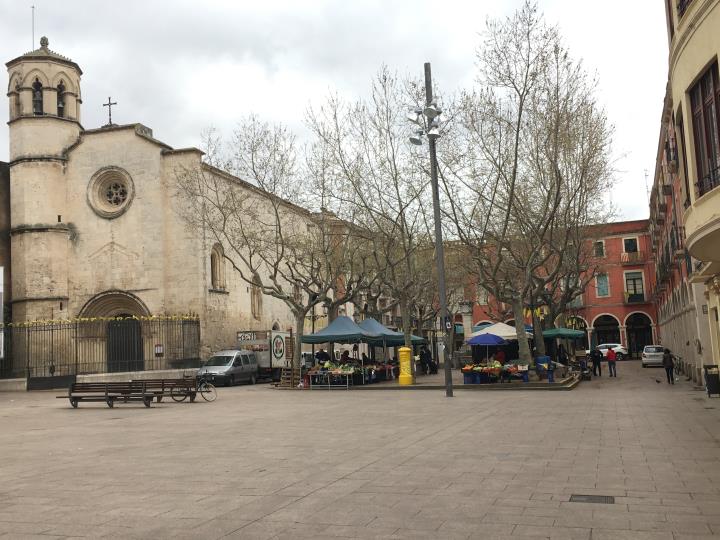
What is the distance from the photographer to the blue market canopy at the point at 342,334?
93.6 feet

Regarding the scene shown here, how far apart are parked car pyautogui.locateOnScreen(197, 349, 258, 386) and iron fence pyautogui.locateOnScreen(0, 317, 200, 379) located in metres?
1.70

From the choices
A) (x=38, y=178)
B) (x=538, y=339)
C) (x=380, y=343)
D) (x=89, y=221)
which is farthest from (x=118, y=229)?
(x=538, y=339)

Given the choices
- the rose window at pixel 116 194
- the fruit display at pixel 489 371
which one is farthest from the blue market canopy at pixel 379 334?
the rose window at pixel 116 194

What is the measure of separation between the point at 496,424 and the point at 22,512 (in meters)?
8.79

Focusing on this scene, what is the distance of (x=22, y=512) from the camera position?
6.72 meters

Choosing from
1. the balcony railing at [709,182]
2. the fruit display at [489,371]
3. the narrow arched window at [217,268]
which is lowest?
the fruit display at [489,371]

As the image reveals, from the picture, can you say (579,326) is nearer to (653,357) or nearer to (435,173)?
(653,357)

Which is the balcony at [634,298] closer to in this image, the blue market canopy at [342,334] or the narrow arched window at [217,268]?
the narrow arched window at [217,268]

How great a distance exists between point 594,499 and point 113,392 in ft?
53.3

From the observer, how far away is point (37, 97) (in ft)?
124

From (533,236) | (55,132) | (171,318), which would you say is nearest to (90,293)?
(171,318)

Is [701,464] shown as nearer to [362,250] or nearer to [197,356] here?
[362,250]

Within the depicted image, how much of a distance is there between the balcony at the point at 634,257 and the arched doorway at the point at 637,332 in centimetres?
458

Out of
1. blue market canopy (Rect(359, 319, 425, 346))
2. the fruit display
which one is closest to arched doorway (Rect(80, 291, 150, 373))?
blue market canopy (Rect(359, 319, 425, 346))
